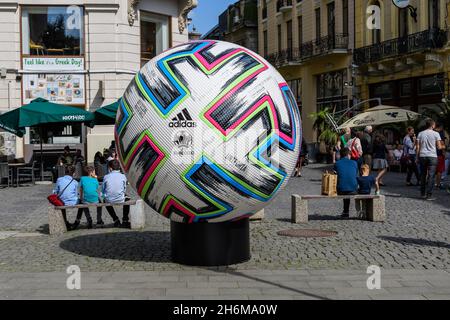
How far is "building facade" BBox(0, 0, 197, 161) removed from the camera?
76.2 feet

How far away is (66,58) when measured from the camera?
2355 cm

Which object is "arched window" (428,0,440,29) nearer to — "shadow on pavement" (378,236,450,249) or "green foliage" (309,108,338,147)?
"green foliage" (309,108,338,147)

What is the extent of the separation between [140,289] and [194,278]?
0.70 m

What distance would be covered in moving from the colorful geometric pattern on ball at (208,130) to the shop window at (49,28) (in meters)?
17.4

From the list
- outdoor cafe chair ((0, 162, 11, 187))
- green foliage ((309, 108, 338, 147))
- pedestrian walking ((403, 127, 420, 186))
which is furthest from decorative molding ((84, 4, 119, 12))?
green foliage ((309, 108, 338, 147))

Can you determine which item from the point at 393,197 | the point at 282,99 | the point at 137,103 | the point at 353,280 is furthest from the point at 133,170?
the point at 393,197

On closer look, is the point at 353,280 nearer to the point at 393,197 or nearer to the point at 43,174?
the point at 393,197

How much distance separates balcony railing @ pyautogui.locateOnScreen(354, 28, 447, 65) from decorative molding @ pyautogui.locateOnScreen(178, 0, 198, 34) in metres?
11.0

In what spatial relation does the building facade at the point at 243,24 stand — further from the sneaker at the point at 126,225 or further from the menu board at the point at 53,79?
the sneaker at the point at 126,225

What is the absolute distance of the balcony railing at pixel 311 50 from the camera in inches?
1492

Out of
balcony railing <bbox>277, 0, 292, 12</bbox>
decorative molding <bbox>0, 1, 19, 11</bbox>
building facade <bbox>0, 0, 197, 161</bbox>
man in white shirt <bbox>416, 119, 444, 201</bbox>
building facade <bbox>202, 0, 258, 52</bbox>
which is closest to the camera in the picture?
man in white shirt <bbox>416, 119, 444, 201</bbox>

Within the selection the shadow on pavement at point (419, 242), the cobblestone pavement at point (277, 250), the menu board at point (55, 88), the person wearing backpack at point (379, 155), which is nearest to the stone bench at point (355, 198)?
the cobblestone pavement at point (277, 250)

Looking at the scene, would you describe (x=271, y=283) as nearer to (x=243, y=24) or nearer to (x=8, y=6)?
(x=8, y=6)

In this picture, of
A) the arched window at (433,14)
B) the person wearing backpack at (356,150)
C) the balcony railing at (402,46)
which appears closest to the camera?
the person wearing backpack at (356,150)
